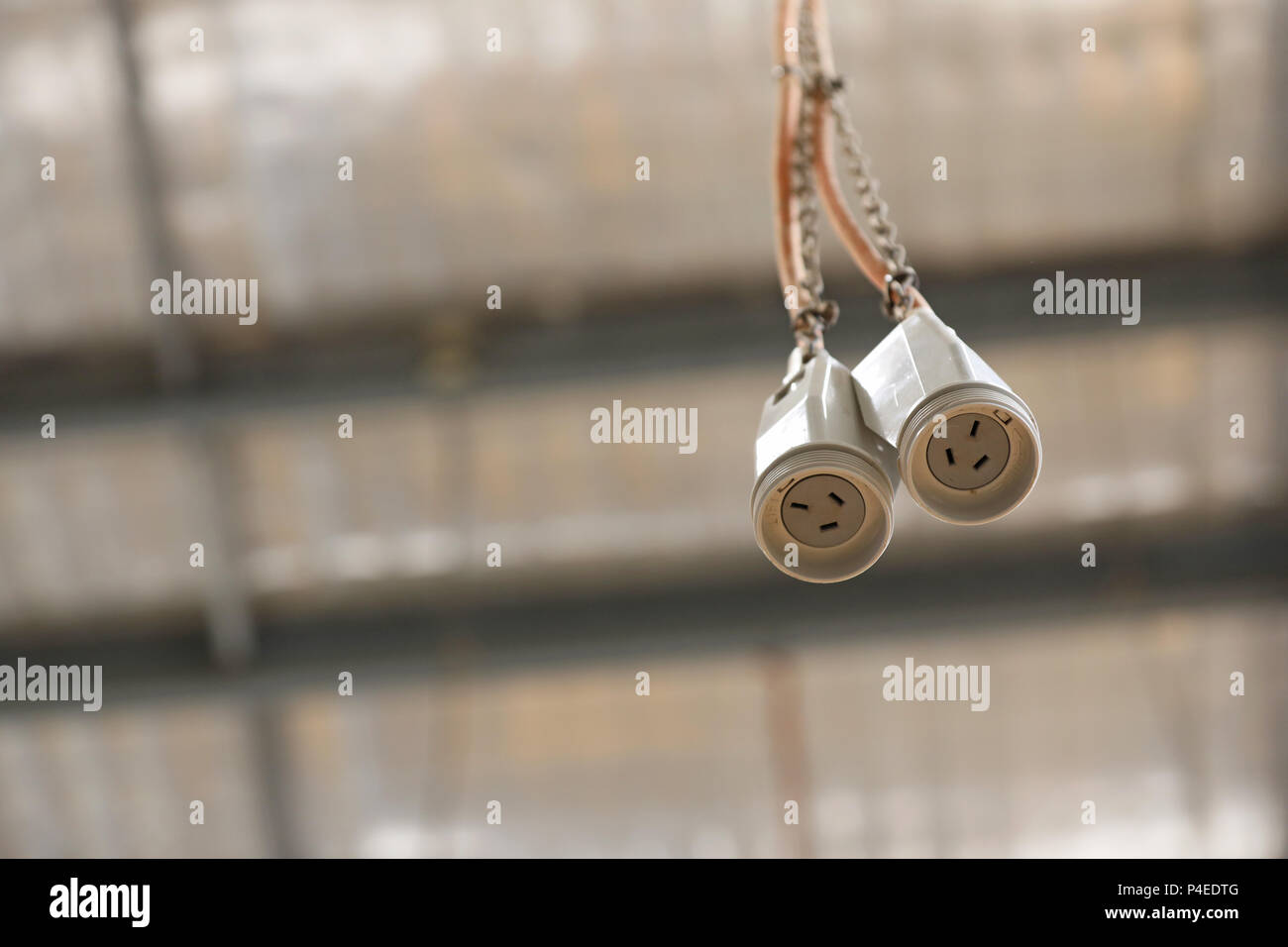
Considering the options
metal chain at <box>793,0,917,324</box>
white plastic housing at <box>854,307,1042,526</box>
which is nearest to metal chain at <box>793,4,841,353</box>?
metal chain at <box>793,0,917,324</box>

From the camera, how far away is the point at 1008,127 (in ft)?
16.7

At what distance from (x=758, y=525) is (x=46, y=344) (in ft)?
15.9

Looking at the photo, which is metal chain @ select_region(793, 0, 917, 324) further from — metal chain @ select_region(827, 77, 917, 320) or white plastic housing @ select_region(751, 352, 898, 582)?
white plastic housing @ select_region(751, 352, 898, 582)

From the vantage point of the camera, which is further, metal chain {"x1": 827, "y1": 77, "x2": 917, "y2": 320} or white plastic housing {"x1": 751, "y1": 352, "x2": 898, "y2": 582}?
metal chain {"x1": 827, "y1": 77, "x2": 917, "y2": 320}

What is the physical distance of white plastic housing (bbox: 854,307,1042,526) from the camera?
4.94 ft

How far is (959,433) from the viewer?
152 cm

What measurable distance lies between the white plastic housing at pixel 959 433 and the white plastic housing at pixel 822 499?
5 cm

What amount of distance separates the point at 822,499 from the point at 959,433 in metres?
0.19

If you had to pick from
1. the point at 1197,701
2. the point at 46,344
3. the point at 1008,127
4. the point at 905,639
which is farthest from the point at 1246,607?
the point at 46,344

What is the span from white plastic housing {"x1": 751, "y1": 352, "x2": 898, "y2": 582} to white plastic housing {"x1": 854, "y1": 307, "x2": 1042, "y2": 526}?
0.18ft

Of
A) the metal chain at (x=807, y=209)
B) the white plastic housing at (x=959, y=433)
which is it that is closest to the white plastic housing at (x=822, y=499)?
the white plastic housing at (x=959, y=433)

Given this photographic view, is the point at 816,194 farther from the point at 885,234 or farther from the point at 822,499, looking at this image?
the point at 822,499

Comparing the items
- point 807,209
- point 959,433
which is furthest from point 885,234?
point 959,433

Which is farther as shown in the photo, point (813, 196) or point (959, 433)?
point (813, 196)
